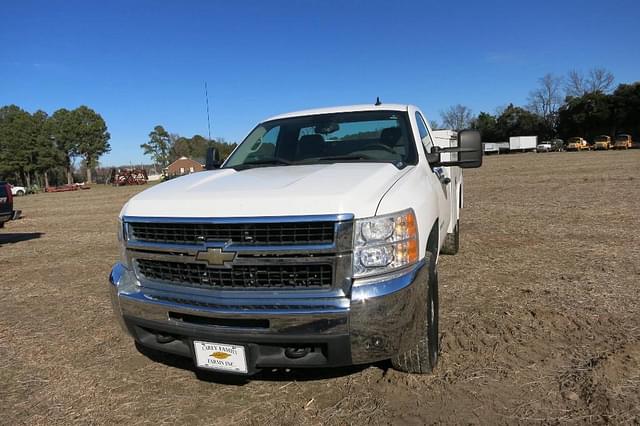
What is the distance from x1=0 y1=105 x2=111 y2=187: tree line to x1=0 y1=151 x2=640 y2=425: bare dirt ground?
62666 mm

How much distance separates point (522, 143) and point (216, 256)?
242ft

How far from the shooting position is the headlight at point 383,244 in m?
2.39

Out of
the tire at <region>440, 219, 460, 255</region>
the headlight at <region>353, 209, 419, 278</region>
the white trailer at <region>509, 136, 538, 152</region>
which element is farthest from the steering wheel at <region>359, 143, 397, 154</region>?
the white trailer at <region>509, 136, 538, 152</region>

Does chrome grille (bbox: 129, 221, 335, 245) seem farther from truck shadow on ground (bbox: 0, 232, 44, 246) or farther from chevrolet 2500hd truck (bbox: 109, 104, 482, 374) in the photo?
truck shadow on ground (bbox: 0, 232, 44, 246)

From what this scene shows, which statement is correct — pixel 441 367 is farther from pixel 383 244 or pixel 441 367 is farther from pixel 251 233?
pixel 251 233

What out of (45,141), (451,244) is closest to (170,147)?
(45,141)

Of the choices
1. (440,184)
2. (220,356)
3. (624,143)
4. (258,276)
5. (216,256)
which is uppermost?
(624,143)

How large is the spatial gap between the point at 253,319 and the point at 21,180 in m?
73.3

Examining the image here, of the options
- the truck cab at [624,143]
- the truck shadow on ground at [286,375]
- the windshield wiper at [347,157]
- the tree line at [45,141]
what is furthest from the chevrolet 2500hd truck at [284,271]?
the tree line at [45,141]

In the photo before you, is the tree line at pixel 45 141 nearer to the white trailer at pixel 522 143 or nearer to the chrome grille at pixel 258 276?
the white trailer at pixel 522 143

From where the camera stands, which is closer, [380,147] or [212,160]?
[380,147]

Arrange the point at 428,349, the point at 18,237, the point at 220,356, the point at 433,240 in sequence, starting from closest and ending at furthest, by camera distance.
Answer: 1. the point at 220,356
2. the point at 428,349
3. the point at 433,240
4. the point at 18,237

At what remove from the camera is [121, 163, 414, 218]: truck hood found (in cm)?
242

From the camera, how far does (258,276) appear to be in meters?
2.51
